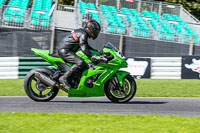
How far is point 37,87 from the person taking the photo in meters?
7.77

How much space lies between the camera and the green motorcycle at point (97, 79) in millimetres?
7613

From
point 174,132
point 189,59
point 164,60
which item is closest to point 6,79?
point 164,60

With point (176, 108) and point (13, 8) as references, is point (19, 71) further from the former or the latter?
point (176, 108)

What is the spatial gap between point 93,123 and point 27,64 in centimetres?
888

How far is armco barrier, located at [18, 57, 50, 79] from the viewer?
13938mm

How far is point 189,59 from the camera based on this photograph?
14492 millimetres

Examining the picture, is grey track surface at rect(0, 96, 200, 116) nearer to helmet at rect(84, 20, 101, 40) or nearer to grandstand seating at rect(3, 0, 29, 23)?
helmet at rect(84, 20, 101, 40)

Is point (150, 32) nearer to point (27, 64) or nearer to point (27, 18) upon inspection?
point (27, 18)

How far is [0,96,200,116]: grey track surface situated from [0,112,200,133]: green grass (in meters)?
0.77

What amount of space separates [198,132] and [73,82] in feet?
10.8

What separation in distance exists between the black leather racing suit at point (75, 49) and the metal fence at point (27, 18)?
9.42 m

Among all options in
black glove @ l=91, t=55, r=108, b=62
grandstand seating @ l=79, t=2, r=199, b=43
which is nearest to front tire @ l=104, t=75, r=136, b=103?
black glove @ l=91, t=55, r=108, b=62

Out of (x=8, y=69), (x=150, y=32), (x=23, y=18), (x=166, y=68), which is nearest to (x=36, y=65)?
(x=8, y=69)

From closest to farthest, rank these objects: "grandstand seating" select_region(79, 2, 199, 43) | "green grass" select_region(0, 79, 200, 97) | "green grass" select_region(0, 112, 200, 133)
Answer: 1. "green grass" select_region(0, 112, 200, 133)
2. "green grass" select_region(0, 79, 200, 97)
3. "grandstand seating" select_region(79, 2, 199, 43)
